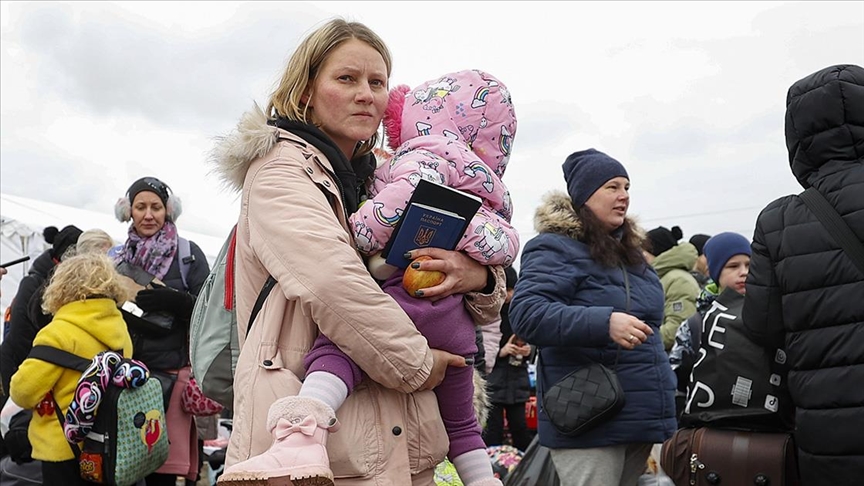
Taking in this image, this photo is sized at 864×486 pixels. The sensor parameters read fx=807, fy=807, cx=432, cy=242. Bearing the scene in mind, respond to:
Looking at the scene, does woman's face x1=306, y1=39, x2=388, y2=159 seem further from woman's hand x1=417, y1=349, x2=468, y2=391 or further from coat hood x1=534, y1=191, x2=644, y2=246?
coat hood x1=534, y1=191, x2=644, y2=246

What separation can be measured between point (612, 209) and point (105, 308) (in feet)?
8.97

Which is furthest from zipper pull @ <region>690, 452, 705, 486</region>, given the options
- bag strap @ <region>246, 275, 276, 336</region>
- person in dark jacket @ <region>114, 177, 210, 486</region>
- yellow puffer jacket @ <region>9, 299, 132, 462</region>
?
yellow puffer jacket @ <region>9, 299, 132, 462</region>

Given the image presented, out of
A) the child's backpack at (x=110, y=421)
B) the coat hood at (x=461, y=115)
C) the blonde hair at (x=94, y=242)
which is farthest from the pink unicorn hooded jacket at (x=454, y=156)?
the blonde hair at (x=94, y=242)

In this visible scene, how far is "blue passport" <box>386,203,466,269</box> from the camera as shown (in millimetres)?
1911

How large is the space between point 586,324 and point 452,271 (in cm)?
169

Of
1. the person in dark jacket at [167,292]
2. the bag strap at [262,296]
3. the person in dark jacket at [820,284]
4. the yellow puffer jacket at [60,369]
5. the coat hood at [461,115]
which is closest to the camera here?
the bag strap at [262,296]

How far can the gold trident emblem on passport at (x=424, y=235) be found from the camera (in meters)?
1.94

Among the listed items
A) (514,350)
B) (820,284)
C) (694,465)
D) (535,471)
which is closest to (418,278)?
(820,284)

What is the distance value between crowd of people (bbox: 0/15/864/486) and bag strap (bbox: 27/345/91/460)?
46 millimetres

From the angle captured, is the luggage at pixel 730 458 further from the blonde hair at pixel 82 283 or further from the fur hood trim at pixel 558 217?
the blonde hair at pixel 82 283

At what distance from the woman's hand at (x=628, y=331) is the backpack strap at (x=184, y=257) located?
269 centimetres

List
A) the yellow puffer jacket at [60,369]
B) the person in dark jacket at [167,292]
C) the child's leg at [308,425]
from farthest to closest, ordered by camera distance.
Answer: the person in dark jacket at [167,292]
the yellow puffer jacket at [60,369]
the child's leg at [308,425]

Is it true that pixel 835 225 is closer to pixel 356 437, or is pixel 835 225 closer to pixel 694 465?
pixel 694 465

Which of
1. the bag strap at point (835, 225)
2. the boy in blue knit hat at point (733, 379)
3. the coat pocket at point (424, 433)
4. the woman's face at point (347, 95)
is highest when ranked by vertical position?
the woman's face at point (347, 95)
